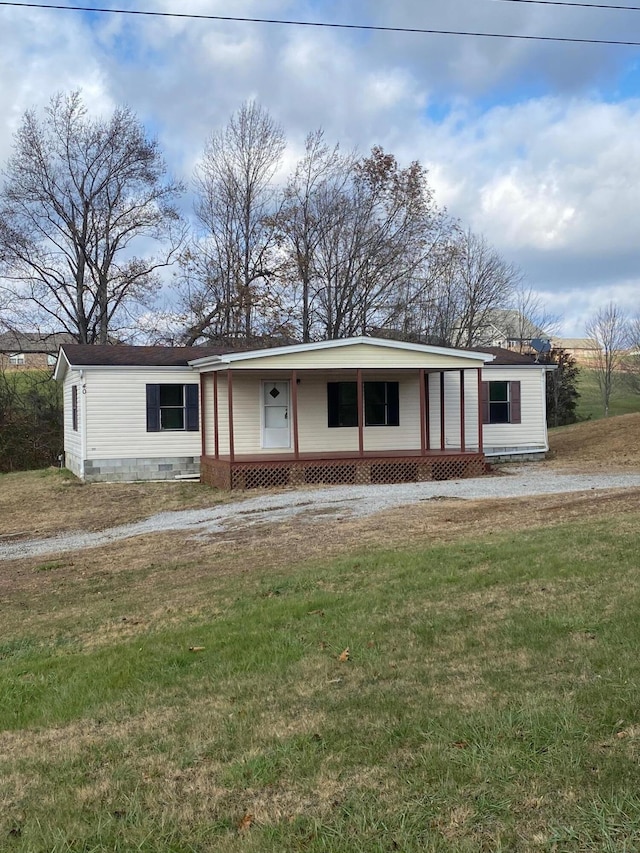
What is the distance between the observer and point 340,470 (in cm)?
1667

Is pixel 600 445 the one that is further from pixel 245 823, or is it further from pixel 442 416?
pixel 245 823

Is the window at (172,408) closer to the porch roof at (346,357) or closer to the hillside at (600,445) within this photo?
the porch roof at (346,357)

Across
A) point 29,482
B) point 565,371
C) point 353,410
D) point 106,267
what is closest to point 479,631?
point 353,410

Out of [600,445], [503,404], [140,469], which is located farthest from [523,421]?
[140,469]

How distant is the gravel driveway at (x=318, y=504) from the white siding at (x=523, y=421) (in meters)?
3.88

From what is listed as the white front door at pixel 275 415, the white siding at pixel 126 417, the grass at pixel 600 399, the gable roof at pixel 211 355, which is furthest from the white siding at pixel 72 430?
the grass at pixel 600 399

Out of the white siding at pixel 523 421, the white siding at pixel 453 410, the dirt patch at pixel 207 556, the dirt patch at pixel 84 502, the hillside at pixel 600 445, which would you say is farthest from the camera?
the white siding at pixel 523 421

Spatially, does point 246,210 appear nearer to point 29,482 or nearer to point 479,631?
point 29,482

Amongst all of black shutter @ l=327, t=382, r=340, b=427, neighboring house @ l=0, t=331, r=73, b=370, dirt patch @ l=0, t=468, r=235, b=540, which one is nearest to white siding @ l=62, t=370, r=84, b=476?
dirt patch @ l=0, t=468, r=235, b=540

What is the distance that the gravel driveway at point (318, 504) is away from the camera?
11.5 metres

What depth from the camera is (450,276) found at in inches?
1398

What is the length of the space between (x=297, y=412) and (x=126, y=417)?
4086 mm

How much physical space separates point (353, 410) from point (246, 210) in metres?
15.7

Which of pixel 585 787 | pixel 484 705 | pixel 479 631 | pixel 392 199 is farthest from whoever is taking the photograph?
pixel 392 199
